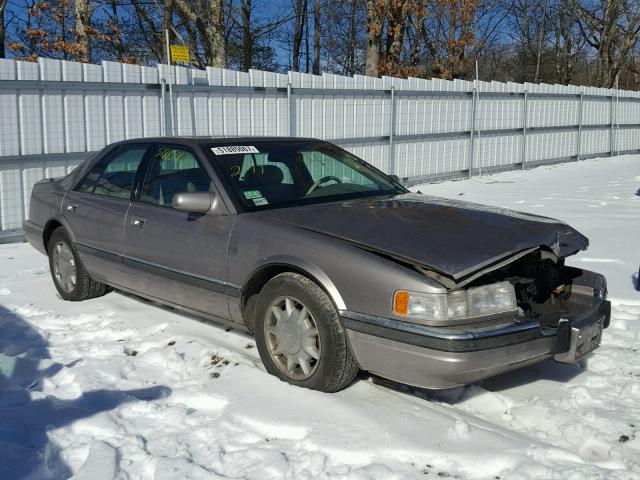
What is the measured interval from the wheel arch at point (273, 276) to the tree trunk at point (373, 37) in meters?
16.5

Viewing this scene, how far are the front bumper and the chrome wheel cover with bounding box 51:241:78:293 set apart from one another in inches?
121

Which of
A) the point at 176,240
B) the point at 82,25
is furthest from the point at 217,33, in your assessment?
the point at 176,240

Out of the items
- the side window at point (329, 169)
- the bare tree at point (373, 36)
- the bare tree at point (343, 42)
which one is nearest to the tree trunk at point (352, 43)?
the bare tree at point (343, 42)

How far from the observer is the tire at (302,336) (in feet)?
11.7

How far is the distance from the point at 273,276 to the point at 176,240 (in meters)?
0.84

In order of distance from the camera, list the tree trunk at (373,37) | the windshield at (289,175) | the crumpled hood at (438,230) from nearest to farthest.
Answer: the crumpled hood at (438,230), the windshield at (289,175), the tree trunk at (373,37)

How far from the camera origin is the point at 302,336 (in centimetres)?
371

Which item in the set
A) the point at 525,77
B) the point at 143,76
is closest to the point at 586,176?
the point at 143,76

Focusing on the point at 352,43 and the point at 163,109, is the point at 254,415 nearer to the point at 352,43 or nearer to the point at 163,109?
the point at 163,109

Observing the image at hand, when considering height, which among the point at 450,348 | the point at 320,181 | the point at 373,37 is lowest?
the point at 450,348

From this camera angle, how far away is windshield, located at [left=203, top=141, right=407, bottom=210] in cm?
438

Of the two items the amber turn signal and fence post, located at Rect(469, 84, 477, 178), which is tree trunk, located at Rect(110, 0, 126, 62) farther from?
the amber turn signal

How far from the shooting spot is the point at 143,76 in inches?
372

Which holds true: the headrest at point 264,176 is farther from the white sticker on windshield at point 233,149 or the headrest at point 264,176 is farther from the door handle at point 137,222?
the door handle at point 137,222
